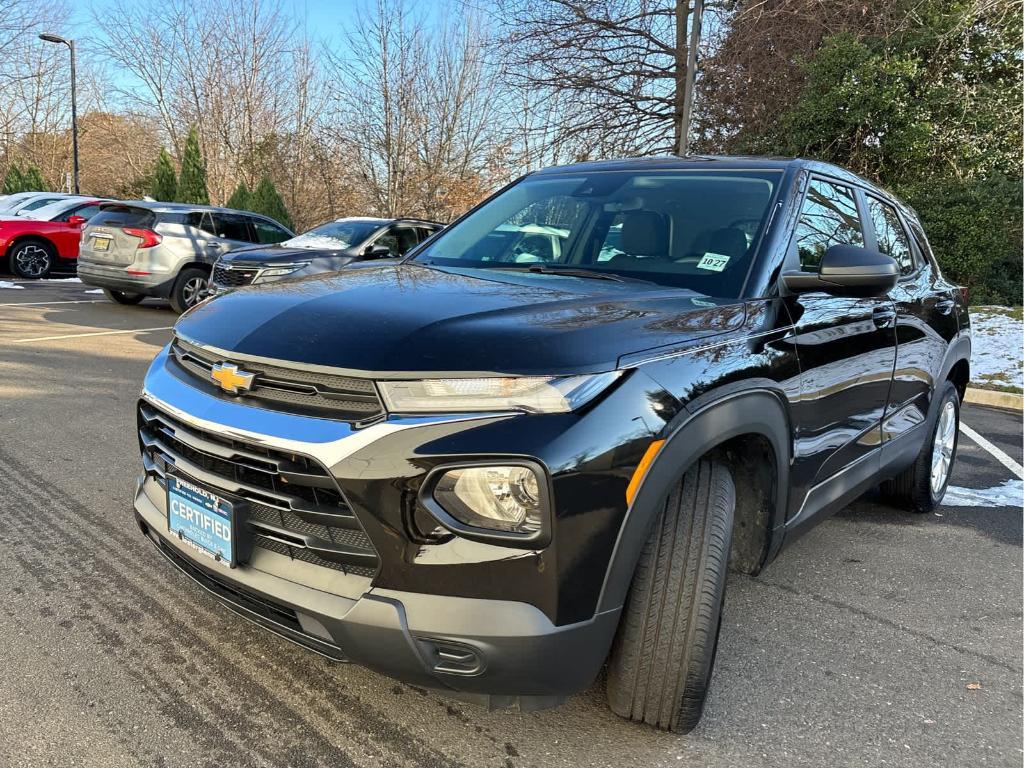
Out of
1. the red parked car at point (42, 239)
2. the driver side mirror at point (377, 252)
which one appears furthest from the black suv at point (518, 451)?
the red parked car at point (42, 239)

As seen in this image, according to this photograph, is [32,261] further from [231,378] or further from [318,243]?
[231,378]

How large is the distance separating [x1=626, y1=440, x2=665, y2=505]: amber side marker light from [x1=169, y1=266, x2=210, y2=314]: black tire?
9.70 metres

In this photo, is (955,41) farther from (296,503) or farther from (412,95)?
(296,503)

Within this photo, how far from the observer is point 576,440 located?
177cm

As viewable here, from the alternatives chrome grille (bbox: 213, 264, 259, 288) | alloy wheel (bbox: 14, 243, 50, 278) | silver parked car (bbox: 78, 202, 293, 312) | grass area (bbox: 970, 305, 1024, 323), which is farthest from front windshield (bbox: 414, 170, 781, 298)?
alloy wheel (bbox: 14, 243, 50, 278)

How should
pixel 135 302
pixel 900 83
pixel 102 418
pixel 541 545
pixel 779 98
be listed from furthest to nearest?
pixel 779 98 → pixel 900 83 → pixel 135 302 → pixel 102 418 → pixel 541 545

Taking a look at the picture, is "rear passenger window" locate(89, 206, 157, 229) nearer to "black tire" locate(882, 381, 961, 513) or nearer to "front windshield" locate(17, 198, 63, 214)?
"front windshield" locate(17, 198, 63, 214)

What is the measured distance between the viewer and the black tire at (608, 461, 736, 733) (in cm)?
205

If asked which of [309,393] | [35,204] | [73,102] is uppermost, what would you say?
[73,102]

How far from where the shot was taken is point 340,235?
995 centimetres

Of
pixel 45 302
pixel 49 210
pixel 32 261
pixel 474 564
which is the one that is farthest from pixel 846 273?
pixel 49 210

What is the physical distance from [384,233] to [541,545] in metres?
8.62

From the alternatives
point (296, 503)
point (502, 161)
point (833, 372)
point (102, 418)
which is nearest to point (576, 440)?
point (296, 503)

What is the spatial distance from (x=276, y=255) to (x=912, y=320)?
22.8 ft
